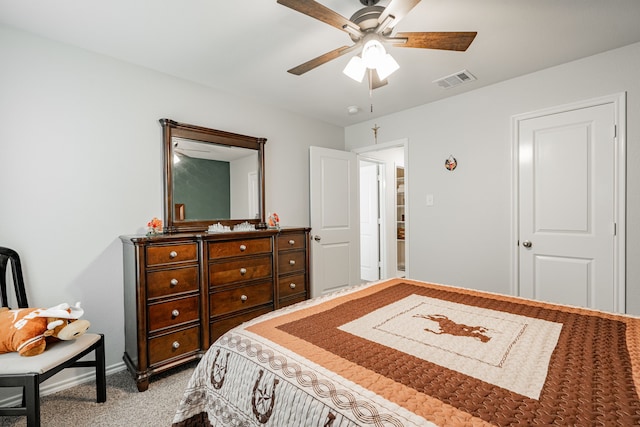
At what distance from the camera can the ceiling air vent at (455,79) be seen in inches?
108

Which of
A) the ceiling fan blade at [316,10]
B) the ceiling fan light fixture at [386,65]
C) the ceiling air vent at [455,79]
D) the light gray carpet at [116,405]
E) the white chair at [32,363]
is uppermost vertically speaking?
the ceiling air vent at [455,79]

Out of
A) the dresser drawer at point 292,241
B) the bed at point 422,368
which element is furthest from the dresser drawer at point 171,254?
the bed at point 422,368

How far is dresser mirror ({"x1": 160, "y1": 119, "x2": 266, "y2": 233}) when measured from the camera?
2643 millimetres

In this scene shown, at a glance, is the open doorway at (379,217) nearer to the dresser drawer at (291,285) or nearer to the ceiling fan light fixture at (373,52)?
the dresser drawer at (291,285)

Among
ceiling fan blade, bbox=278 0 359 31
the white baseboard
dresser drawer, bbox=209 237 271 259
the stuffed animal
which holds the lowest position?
the white baseboard

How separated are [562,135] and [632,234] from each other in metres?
0.95

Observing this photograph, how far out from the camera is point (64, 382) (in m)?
2.15

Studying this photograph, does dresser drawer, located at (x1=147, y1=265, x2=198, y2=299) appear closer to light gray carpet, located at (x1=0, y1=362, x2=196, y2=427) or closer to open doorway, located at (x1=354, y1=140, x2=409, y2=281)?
light gray carpet, located at (x1=0, y1=362, x2=196, y2=427)

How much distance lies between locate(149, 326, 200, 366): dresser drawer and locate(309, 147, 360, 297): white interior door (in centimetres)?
166

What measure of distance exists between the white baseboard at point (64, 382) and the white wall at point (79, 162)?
6 cm

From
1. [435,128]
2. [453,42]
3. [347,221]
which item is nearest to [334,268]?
[347,221]

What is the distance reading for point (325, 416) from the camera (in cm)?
79

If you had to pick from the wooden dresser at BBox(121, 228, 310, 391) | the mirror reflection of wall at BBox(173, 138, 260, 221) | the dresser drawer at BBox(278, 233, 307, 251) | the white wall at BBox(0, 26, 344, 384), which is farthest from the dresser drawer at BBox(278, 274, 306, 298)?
the white wall at BBox(0, 26, 344, 384)

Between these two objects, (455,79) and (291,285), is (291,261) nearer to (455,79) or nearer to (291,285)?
(291,285)
